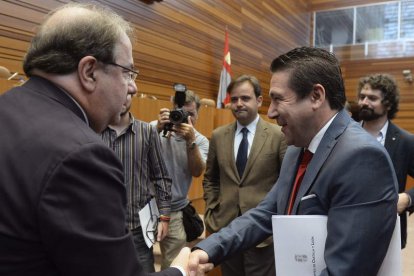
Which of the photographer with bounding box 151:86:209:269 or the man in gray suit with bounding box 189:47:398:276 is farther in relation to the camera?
the photographer with bounding box 151:86:209:269

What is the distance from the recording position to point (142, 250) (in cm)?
196

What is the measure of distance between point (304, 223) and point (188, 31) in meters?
4.91

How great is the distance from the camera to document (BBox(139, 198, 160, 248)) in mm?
1911

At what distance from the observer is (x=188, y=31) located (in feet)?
18.5

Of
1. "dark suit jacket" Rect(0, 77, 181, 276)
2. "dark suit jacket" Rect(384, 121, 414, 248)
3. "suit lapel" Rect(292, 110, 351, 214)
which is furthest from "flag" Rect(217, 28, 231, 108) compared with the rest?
"dark suit jacket" Rect(0, 77, 181, 276)

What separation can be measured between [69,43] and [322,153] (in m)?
0.77

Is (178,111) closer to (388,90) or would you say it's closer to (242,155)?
(242,155)

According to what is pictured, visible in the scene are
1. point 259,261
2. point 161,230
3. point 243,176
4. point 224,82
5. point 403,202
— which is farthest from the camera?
point 224,82

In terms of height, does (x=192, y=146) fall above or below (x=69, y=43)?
below

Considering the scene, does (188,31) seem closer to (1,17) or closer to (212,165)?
(1,17)

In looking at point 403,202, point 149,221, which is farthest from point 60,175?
point 403,202

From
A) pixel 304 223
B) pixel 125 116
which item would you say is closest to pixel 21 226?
pixel 304 223

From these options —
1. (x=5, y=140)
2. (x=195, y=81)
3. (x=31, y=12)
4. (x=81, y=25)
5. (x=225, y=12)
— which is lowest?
(x=5, y=140)

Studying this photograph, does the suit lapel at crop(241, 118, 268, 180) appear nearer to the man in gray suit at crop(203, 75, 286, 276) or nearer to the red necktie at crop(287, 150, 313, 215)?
the man in gray suit at crop(203, 75, 286, 276)
